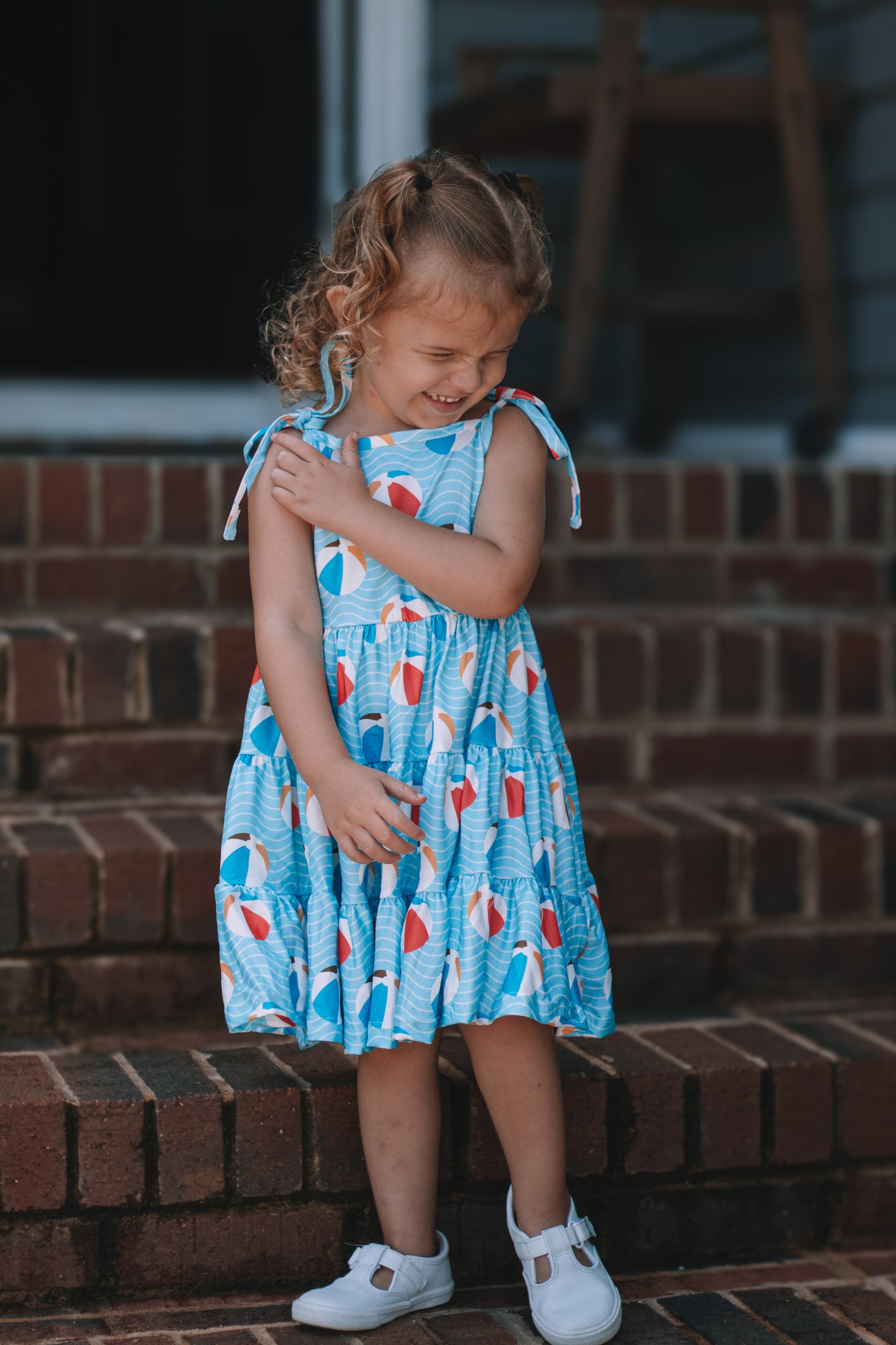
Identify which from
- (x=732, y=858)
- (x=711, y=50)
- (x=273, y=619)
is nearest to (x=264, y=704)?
(x=273, y=619)

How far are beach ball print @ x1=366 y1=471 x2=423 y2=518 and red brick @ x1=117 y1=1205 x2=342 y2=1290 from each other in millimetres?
854

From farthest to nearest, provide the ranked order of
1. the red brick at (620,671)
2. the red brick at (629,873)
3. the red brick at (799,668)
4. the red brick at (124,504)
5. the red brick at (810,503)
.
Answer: the red brick at (810,503) → the red brick at (124,504) → the red brick at (799,668) → the red brick at (620,671) → the red brick at (629,873)

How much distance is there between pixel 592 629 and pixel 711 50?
284cm

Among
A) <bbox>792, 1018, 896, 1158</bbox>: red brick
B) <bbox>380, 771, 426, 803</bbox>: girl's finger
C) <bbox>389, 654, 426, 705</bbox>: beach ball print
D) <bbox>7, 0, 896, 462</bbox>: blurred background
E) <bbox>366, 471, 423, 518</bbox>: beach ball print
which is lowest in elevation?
<bbox>792, 1018, 896, 1158</bbox>: red brick

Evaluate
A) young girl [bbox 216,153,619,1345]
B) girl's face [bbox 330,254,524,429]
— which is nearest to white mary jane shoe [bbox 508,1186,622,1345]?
young girl [bbox 216,153,619,1345]

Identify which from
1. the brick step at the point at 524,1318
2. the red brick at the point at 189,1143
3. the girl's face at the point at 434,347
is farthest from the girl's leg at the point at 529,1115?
the girl's face at the point at 434,347

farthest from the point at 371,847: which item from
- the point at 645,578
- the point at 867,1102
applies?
the point at 645,578

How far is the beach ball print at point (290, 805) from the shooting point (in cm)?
170

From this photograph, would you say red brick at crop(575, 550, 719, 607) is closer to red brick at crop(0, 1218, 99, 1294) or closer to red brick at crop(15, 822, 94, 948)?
red brick at crop(15, 822, 94, 948)

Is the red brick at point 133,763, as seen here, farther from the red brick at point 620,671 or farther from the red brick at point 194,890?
the red brick at point 620,671

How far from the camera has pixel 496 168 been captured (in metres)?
4.70

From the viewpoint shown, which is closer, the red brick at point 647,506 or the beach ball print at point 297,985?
the beach ball print at point 297,985

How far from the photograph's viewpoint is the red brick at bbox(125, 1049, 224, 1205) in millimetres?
1783

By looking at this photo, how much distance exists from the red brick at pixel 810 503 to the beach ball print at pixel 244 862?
1.78m
